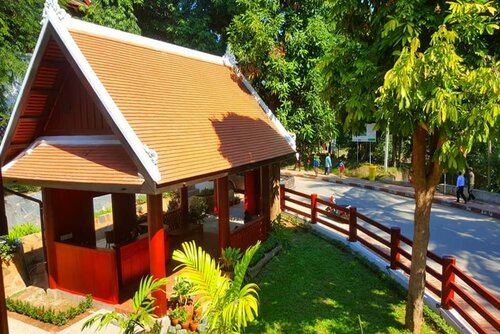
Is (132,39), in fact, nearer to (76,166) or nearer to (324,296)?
(76,166)

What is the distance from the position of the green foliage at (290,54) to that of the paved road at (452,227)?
5.25 metres

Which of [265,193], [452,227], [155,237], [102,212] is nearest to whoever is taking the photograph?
[155,237]

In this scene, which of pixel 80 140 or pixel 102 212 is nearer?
pixel 80 140

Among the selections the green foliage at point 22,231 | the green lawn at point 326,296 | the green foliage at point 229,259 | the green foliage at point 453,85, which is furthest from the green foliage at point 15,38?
the green foliage at point 453,85

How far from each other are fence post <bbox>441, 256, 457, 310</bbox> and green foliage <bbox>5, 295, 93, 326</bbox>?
23.9ft

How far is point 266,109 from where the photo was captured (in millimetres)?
13633

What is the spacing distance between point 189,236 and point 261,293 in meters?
4.04

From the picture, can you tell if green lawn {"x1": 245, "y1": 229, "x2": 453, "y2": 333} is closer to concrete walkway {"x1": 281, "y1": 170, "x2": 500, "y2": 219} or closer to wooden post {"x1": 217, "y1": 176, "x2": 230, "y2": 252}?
wooden post {"x1": 217, "y1": 176, "x2": 230, "y2": 252}

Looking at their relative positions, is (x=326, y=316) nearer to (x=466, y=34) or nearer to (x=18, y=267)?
(x=466, y=34)

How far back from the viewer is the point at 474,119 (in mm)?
5055

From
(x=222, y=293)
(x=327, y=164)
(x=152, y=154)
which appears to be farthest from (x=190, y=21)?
(x=222, y=293)

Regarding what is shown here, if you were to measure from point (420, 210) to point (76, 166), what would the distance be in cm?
662

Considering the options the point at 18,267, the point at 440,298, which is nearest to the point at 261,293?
the point at 440,298

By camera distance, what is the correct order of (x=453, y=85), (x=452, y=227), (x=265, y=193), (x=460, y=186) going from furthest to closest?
(x=460, y=186) → (x=452, y=227) → (x=265, y=193) → (x=453, y=85)
